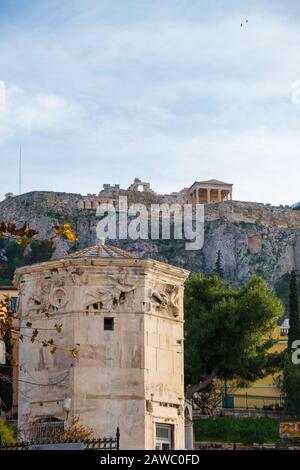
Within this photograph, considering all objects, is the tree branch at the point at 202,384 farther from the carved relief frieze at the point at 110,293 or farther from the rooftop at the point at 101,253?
the carved relief frieze at the point at 110,293

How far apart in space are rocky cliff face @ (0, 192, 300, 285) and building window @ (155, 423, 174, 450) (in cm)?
6821

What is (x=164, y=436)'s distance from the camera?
26172 mm

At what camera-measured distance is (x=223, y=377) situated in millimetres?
49719

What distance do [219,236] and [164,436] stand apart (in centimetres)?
7566

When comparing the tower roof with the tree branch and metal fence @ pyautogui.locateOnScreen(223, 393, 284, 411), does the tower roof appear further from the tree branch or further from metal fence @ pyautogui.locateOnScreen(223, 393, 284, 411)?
metal fence @ pyautogui.locateOnScreen(223, 393, 284, 411)

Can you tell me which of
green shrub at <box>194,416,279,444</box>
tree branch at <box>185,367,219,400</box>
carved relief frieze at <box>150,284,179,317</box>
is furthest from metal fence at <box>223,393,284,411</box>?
carved relief frieze at <box>150,284,179,317</box>

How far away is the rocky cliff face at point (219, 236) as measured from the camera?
9794 centimetres

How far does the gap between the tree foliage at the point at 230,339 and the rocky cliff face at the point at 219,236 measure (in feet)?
150

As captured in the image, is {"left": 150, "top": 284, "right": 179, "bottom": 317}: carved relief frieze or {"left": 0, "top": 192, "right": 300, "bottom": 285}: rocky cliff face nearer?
{"left": 150, "top": 284, "right": 179, "bottom": 317}: carved relief frieze

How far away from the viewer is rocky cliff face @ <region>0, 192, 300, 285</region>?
9794 centimetres

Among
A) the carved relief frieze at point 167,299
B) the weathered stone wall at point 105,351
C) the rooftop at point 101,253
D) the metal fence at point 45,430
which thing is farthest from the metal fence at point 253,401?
the metal fence at point 45,430
